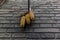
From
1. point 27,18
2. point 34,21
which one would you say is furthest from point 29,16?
point 34,21

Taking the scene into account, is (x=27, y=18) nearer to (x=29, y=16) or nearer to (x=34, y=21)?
(x=29, y=16)

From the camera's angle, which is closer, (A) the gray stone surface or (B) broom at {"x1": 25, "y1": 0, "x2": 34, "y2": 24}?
(A) the gray stone surface

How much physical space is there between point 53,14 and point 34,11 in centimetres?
52

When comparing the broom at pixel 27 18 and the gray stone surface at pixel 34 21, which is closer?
the gray stone surface at pixel 34 21

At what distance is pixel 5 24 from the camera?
4.25m

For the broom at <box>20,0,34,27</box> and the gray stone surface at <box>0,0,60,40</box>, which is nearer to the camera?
the gray stone surface at <box>0,0,60,40</box>

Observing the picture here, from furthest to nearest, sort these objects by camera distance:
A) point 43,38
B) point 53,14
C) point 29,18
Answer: point 53,14, point 29,18, point 43,38

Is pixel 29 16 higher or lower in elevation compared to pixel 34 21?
higher

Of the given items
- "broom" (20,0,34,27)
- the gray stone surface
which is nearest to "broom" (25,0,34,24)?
"broom" (20,0,34,27)

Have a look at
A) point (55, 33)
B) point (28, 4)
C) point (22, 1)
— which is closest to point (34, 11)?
point (28, 4)

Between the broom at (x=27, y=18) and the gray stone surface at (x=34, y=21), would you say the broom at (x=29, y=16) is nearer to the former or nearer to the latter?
the broom at (x=27, y=18)

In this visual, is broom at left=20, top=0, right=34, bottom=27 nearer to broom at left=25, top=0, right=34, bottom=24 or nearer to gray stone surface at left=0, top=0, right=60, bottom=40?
broom at left=25, top=0, right=34, bottom=24

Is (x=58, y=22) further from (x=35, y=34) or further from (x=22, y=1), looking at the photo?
(x=22, y=1)

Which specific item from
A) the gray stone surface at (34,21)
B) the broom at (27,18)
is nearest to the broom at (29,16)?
the broom at (27,18)
